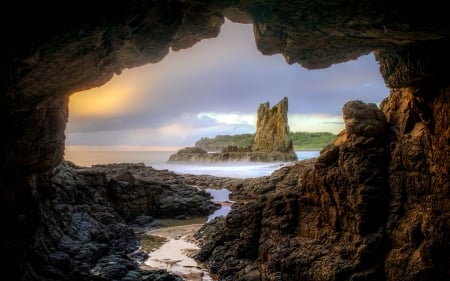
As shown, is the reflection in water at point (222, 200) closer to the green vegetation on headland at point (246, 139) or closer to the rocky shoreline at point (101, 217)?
the rocky shoreline at point (101, 217)

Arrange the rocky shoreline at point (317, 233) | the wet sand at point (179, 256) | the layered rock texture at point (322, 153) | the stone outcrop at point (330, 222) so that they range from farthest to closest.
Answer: the wet sand at point (179, 256)
the stone outcrop at point (330, 222)
the rocky shoreline at point (317, 233)
the layered rock texture at point (322, 153)

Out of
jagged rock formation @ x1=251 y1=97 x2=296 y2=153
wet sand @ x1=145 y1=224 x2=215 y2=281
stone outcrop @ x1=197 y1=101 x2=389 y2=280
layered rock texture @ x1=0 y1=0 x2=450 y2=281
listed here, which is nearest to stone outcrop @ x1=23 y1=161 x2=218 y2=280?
layered rock texture @ x1=0 y1=0 x2=450 y2=281

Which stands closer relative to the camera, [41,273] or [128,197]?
[41,273]

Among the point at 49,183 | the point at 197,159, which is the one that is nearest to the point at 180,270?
the point at 49,183

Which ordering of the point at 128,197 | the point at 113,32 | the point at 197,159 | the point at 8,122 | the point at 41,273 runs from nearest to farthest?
the point at 113,32, the point at 8,122, the point at 41,273, the point at 128,197, the point at 197,159

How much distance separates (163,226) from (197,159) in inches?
2109

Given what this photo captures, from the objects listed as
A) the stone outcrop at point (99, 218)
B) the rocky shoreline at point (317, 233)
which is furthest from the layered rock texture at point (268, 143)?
the rocky shoreline at point (317, 233)

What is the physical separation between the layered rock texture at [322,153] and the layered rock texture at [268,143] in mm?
54060

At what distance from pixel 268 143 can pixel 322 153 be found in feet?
Answer: 190

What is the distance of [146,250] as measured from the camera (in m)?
17.1

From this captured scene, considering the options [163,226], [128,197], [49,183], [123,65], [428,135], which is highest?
[123,65]

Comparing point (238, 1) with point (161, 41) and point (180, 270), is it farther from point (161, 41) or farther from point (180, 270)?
point (180, 270)

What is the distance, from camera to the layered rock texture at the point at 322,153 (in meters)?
7.53

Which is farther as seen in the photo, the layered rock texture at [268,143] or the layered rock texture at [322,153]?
the layered rock texture at [268,143]
